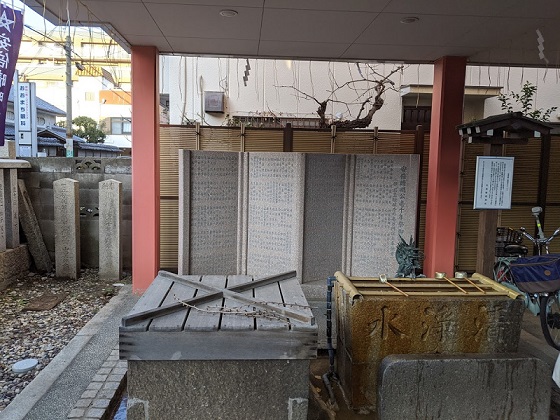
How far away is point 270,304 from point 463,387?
1717 mm

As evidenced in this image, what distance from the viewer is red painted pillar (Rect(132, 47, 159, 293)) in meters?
6.88

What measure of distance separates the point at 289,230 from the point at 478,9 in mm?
3984

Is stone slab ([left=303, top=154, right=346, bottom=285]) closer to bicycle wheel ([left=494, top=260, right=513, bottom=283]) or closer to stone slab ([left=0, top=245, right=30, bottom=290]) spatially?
bicycle wheel ([left=494, top=260, right=513, bottom=283])

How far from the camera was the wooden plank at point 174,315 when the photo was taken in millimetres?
2893

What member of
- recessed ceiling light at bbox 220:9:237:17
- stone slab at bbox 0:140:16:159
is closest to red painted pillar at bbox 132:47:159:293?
recessed ceiling light at bbox 220:9:237:17

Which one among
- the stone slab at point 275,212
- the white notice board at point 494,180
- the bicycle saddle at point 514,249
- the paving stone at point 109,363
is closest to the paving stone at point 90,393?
the paving stone at point 109,363

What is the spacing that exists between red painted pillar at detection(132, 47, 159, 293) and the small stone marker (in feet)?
7.14

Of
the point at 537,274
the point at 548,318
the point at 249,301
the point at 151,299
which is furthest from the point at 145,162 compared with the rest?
the point at 548,318

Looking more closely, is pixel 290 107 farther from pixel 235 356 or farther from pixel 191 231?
pixel 235 356

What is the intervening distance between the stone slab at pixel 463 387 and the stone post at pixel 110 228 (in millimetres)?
6275

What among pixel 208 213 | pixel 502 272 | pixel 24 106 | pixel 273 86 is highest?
pixel 273 86

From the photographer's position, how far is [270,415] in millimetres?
3066

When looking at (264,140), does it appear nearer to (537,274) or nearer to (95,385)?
(537,274)

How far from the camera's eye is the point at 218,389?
301 centimetres
